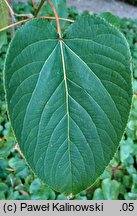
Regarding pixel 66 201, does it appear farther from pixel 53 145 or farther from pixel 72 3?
pixel 72 3

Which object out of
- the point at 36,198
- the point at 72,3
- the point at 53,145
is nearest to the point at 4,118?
the point at 36,198

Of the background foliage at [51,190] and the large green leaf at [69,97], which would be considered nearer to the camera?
the large green leaf at [69,97]

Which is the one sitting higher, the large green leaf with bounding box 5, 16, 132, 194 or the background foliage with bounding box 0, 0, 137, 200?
the large green leaf with bounding box 5, 16, 132, 194

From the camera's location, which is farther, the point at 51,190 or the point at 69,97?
the point at 51,190

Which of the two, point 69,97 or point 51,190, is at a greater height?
point 69,97

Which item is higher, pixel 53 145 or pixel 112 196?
pixel 53 145

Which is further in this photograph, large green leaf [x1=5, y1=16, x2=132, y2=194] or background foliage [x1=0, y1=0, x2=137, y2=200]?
background foliage [x1=0, y1=0, x2=137, y2=200]

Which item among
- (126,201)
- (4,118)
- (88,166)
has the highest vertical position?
(88,166)

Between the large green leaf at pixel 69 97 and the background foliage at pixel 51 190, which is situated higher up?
the large green leaf at pixel 69 97
